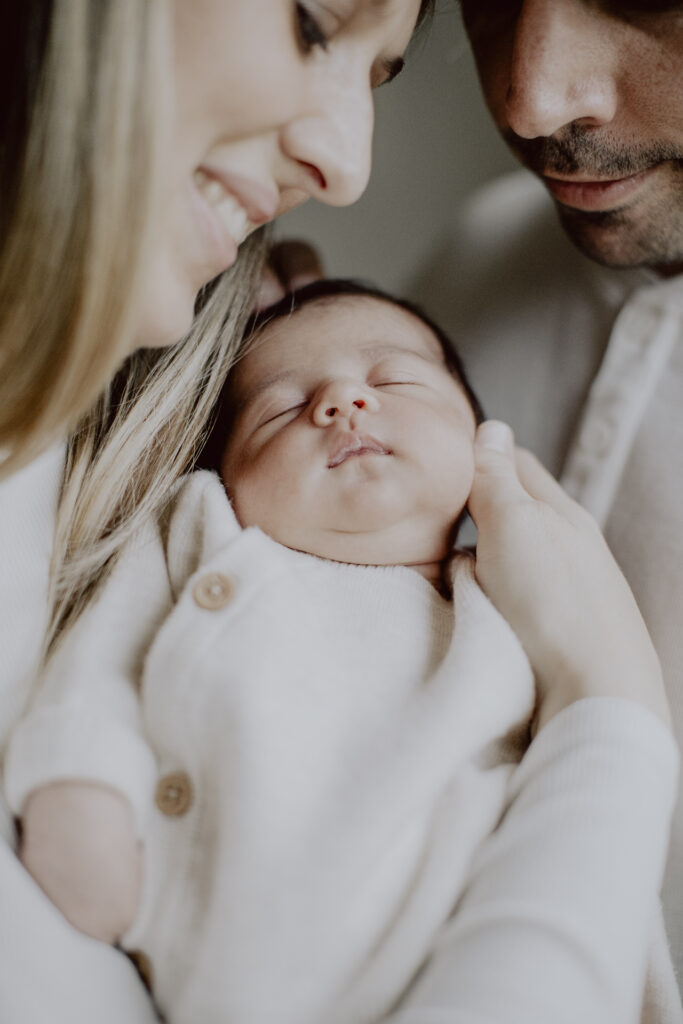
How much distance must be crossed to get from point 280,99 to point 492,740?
0.65 metres

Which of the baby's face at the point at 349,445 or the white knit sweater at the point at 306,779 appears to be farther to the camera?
the baby's face at the point at 349,445

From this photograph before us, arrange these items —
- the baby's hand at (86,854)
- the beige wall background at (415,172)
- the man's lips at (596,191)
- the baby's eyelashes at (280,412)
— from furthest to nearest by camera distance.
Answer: the beige wall background at (415,172) → the man's lips at (596,191) → the baby's eyelashes at (280,412) → the baby's hand at (86,854)

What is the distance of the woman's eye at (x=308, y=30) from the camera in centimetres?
76

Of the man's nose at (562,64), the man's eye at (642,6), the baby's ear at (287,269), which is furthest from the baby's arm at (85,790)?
the man's eye at (642,6)

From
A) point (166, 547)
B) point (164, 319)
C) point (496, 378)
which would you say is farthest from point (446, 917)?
point (496, 378)

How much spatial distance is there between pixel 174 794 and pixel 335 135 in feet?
2.20

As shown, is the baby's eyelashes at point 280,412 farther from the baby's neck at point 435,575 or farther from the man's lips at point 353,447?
the baby's neck at point 435,575

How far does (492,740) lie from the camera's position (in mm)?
828

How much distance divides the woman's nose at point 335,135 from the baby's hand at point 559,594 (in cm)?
38

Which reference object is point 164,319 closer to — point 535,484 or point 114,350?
point 114,350

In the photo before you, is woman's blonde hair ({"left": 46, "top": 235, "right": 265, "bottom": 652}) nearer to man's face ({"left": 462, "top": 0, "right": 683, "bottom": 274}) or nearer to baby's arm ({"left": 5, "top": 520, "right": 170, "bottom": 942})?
baby's arm ({"left": 5, "top": 520, "right": 170, "bottom": 942})

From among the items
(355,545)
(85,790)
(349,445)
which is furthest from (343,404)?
(85,790)

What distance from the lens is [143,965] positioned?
2.56 ft

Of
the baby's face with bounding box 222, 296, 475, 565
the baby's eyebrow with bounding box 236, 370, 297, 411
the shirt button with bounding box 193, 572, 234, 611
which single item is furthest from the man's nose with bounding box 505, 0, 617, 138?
the shirt button with bounding box 193, 572, 234, 611
